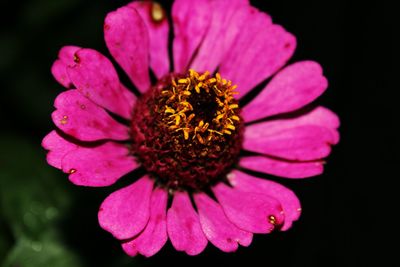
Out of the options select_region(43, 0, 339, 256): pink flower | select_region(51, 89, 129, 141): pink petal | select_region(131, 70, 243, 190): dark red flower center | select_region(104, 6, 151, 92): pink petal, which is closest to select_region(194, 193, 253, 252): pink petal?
select_region(43, 0, 339, 256): pink flower

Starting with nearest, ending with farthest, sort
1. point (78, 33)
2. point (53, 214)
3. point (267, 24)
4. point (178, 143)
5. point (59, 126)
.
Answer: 1. point (59, 126)
2. point (178, 143)
3. point (267, 24)
4. point (53, 214)
5. point (78, 33)

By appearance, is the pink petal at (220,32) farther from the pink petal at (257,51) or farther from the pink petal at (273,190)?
the pink petal at (273,190)

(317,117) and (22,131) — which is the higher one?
(317,117)

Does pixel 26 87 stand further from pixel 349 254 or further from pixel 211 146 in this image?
pixel 349 254

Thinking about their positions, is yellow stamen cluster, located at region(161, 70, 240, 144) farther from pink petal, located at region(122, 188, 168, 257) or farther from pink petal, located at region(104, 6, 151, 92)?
pink petal, located at region(122, 188, 168, 257)

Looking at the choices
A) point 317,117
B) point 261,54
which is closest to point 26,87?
point 261,54

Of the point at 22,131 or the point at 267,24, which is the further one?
the point at 22,131

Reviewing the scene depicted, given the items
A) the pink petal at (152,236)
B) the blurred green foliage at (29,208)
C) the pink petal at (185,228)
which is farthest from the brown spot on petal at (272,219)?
the blurred green foliage at (29,208)
